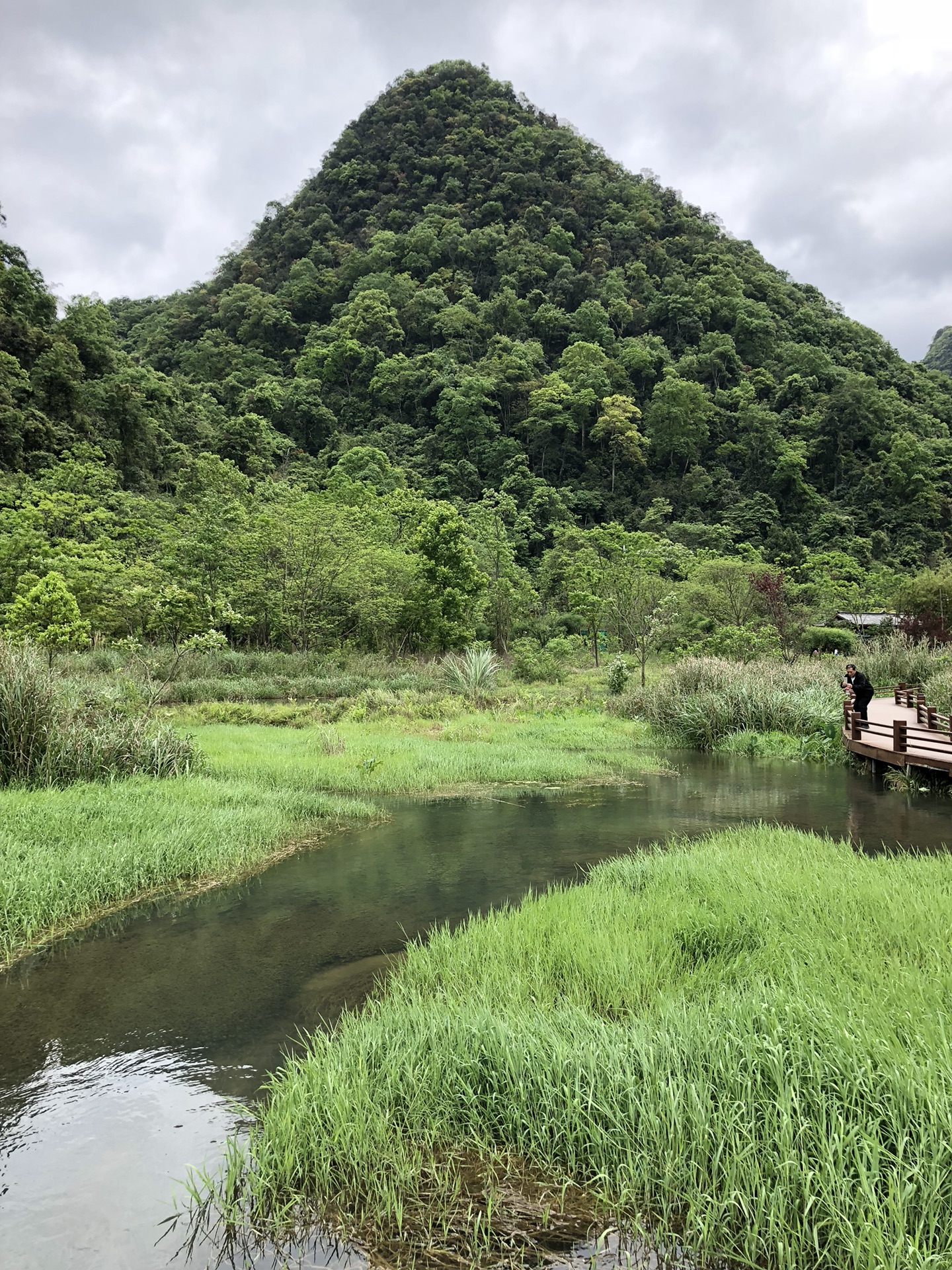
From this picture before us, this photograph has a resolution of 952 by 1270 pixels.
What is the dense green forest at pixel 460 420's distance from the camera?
2908cm

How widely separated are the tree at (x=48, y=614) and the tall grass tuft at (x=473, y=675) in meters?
11.0

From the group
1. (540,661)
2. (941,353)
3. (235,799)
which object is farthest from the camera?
(941,353)

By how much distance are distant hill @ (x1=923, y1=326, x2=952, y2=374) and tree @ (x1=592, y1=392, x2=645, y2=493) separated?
51836 millimetres

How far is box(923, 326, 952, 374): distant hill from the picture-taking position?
9081cm

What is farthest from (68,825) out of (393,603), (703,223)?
(703,223)

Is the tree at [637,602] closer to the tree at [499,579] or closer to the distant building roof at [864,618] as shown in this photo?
the tree at [499,579]

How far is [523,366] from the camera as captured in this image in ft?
209

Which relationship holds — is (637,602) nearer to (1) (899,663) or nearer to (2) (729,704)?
(1) (899,663)

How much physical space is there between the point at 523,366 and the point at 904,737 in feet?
191

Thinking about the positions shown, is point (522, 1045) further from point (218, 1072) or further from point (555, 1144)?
point (218, 1072)

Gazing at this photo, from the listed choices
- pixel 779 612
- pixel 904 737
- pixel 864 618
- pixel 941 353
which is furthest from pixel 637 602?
pixel 941 353

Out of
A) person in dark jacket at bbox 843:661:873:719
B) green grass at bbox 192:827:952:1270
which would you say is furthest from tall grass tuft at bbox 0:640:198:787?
person in dark jacket at bbox 843:661:873:719

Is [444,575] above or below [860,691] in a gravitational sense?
above

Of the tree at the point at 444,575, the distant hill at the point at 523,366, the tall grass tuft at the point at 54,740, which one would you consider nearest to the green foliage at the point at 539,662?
the tree at the point at 444,575
